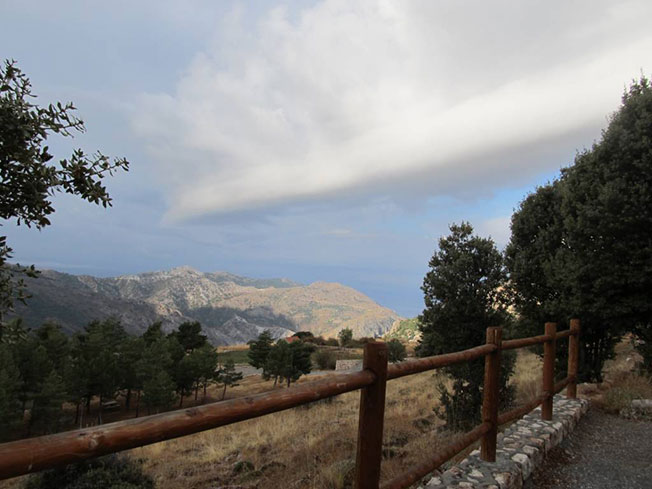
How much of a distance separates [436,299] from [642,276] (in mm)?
4364

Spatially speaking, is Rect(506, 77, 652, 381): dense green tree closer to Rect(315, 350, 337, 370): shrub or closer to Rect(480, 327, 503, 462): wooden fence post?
Rect(480, 327, 503, 462): wooden fence post

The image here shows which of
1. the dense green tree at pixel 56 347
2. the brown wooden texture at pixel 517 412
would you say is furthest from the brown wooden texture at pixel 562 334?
the dense green tree at pixel 56 347

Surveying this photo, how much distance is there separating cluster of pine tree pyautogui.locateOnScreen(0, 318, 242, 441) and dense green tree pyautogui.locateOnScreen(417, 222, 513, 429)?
30.3 meters

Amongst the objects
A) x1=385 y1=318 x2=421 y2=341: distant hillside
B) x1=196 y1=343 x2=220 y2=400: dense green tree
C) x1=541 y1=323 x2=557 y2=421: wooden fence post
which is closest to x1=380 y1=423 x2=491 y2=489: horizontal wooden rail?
x1=541 y1=323 x2=557 y2=421: wooden fence post

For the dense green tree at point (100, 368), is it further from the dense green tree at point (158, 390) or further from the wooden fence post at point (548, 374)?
the wooden fence post at point (548, 374)

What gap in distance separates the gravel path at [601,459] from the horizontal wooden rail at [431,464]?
52.1 inches

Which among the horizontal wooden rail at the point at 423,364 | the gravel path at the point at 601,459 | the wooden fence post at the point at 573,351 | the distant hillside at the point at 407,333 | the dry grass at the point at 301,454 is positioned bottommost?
the distant hillside at the point at 407,333

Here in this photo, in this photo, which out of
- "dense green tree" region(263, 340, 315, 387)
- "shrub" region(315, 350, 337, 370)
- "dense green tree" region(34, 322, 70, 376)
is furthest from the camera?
"shrub" region(315, 350, 337, 370)

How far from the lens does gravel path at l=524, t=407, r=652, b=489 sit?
4.81 metres

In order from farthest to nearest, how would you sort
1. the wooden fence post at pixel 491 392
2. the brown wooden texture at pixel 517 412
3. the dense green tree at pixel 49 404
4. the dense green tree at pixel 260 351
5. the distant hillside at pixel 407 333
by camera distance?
the distant hillside at pixel 407 333, the dense green tree at pixel 260 351, the dense green tree at pixel 49 404, the brown wooden texture at pixel 517 412, the wooden fence post at pixel 491 392

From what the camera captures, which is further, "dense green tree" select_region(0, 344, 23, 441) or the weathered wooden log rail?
"dense green tree" select_region(0, 344, 23, 441)

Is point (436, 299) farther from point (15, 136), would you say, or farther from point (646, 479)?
point (15, 136)

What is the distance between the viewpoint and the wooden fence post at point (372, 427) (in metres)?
2.46

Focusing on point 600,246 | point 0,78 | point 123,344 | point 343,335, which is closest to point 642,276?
point 600,246
